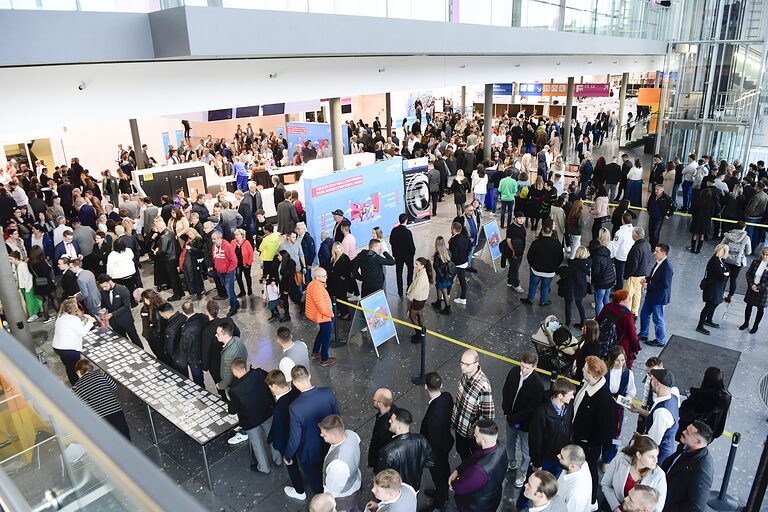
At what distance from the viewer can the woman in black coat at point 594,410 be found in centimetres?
528

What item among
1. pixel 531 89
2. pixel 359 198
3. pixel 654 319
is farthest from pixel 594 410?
pixel 531 89

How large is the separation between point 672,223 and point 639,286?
7.03m

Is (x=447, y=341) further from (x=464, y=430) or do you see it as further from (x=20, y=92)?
(x=20, y=92)

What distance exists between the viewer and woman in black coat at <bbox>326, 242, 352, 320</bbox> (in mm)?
9023

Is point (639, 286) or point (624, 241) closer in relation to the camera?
point (639, 286)

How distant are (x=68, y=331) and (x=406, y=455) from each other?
4.80 metres

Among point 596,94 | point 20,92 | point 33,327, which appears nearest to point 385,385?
point 20,92

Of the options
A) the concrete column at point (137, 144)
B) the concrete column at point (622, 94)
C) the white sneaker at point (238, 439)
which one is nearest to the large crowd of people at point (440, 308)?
the white sneaker at point (238, 439)

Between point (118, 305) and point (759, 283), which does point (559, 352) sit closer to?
point (759, 283)

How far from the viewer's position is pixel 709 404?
5.48 metres

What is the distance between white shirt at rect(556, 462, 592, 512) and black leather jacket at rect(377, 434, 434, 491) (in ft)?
3.85

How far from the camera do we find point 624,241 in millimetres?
10102

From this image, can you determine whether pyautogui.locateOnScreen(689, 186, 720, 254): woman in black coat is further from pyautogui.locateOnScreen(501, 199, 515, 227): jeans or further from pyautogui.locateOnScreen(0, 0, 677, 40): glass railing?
pyautogui.locateOnScreen(0, 0, 677, 40): glass railing

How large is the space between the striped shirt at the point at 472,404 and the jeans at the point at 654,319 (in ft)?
14.5
